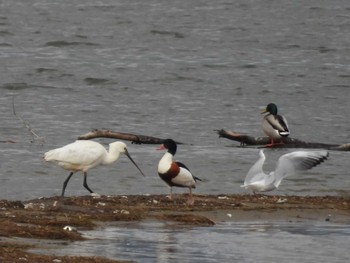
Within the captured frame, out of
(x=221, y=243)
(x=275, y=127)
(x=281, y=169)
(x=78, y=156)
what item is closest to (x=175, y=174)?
(x=78, y=156)

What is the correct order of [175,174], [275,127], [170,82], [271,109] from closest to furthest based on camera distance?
[175,174], [275,127], [271,109], [170,82]

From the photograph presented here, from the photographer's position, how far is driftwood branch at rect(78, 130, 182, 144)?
19250 millimetres

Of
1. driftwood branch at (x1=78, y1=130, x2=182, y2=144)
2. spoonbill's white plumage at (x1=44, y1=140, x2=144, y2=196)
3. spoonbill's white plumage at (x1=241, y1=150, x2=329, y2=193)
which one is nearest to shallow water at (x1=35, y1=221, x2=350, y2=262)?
spoonbill's white plumage at (x1=241, y1=150, x2=329, y2=193)

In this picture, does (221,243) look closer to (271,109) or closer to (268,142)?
(268,142)

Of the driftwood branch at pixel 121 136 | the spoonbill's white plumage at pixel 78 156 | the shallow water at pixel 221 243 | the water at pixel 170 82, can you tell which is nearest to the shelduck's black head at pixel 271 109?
the water at pixel 170 82

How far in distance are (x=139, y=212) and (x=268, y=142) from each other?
965cm

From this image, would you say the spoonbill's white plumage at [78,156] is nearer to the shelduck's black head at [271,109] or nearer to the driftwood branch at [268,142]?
the driftwood branch at [268,142]

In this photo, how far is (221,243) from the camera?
10578 mm

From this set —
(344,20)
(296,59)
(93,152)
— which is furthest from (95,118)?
(344,20)

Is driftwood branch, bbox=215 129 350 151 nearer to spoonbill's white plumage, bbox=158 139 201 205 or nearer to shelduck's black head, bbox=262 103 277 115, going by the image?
shelduck's black head, bbox=262 103 277 115

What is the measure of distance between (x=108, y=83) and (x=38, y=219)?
1771 centimetres

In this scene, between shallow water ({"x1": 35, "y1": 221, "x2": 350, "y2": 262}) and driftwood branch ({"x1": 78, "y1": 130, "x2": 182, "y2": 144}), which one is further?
driftwood branch ({"x1": 78, "y1": 130, "x2": 182, "y2": 144})

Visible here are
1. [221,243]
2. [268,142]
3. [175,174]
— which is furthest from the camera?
[268,142]

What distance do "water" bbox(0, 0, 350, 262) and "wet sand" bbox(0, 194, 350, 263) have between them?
2345 millimetres
